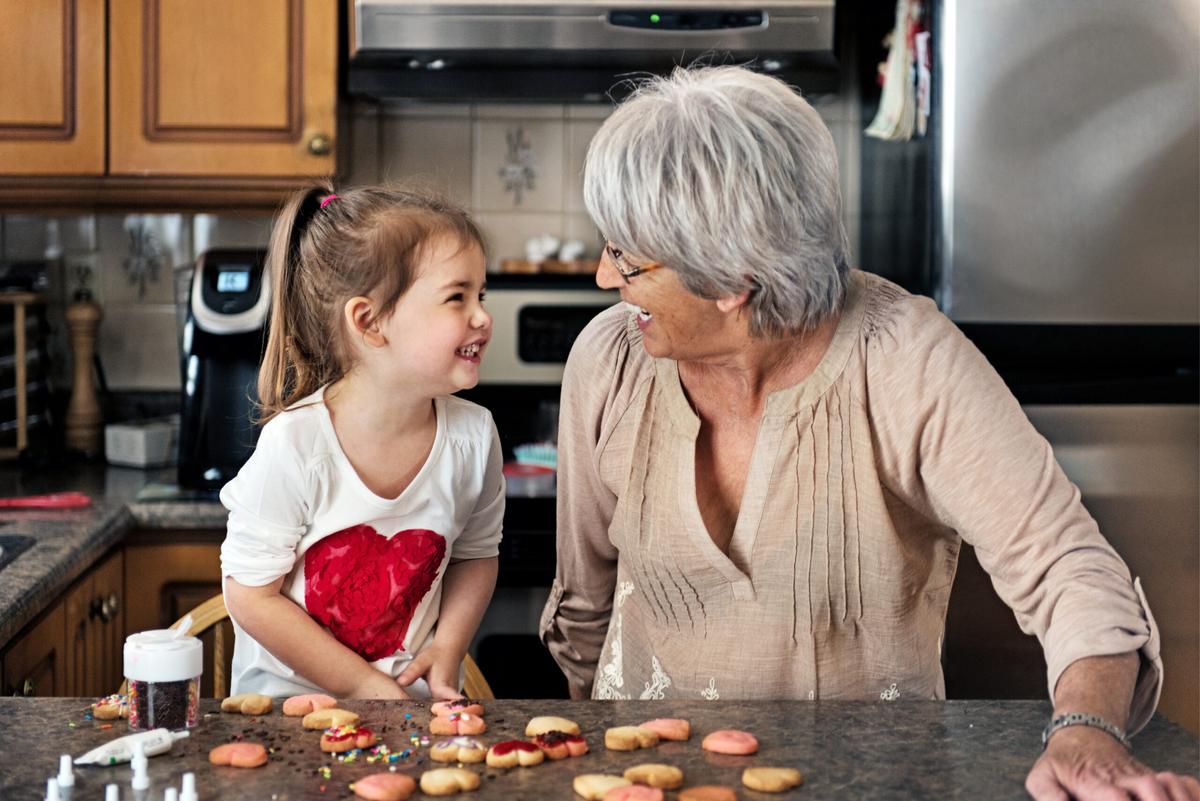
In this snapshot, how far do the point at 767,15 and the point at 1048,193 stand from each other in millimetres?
592

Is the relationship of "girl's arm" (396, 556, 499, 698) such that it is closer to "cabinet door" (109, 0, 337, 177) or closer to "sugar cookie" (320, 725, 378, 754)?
"sugar cookie" (320, 725, 378, 754)

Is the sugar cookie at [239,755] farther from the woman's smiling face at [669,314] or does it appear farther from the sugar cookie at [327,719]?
the woman's smiling face at [669,314]

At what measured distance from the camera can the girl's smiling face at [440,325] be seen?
1448mm

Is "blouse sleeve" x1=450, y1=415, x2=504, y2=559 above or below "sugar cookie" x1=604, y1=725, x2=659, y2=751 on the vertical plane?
above

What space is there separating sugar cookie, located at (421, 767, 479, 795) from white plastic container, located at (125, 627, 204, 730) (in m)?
0.23

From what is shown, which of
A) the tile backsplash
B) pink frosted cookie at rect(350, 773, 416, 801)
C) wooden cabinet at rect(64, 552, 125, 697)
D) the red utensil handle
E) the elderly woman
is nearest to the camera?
pink frosted cookie at rect(350, 773, 416, 801)

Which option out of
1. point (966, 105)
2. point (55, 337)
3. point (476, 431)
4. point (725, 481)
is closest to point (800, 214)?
point (725, 481)

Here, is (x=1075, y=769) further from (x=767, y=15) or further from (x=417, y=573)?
(x=767, y=15)

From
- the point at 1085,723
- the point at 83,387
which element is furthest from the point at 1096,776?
the point at 83,387

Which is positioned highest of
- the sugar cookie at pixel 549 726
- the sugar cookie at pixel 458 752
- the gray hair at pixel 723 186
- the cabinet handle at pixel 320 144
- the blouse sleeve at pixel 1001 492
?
the cabinet handle at pixel 320 144

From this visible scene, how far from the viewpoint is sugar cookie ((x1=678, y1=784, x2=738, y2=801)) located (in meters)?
0.93

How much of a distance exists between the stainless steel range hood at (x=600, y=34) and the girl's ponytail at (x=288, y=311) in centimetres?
97

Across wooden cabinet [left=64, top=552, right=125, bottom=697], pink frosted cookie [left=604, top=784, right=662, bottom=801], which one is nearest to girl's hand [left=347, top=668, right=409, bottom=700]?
pink frosted cookie [left=604, top=784, right=662, bottom=801]

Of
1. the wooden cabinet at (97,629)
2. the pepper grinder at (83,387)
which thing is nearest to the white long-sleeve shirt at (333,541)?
the wooden cabinet at (97,629)
